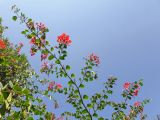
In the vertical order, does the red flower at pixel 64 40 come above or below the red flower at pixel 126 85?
below

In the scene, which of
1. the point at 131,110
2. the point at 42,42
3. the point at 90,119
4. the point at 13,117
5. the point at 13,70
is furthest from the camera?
the point at 13,70

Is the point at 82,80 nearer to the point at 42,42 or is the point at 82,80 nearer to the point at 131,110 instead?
the point at 42,42

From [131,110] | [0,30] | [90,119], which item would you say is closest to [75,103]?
[90,119]

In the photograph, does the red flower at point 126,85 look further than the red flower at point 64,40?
Yes

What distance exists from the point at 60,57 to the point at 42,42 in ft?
1.96

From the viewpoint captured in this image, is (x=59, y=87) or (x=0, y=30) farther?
(x=0, y=30)

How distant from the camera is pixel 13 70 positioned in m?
16.5

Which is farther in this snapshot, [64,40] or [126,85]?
[126,85]

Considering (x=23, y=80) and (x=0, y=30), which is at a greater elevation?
(x=0, y=30)

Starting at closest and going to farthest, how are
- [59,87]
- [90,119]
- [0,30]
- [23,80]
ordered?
[90,119] < [59,87] < [23,80] < [0,30]

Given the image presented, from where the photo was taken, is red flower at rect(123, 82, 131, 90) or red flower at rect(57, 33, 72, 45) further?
red flower at rect(123, 82, 131, 90)

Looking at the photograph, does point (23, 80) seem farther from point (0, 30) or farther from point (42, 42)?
point (42, 42)

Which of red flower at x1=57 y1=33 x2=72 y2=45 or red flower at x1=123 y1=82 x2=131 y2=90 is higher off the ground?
red flower at x1=123 y1=82 x2=131 y2=90

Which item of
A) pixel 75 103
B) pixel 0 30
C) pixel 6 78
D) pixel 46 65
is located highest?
pixel 0 30
